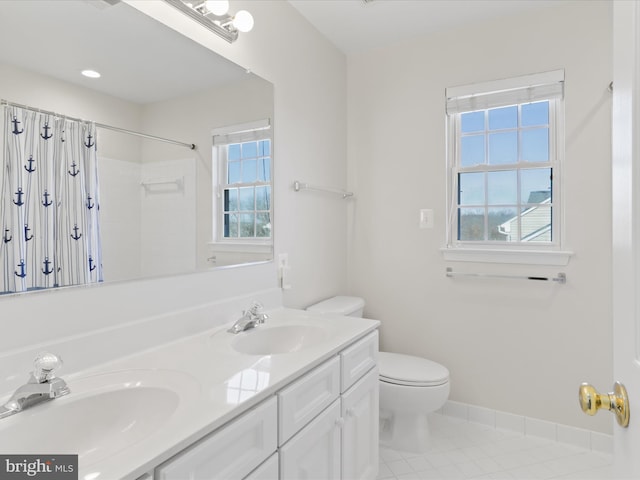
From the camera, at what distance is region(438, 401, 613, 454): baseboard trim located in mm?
2051

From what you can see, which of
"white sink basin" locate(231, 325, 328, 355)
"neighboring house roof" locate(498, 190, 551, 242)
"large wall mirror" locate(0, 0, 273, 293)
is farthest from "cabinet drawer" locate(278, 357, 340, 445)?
"neighboring house roof" locate(498, 190, 551, 242)

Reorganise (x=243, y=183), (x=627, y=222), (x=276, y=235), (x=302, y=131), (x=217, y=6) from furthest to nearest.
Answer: (x=302, y=131)
(x=276, y=235)
(x=243, y=183)
(x=217, y=6)
(x=627, y=222)

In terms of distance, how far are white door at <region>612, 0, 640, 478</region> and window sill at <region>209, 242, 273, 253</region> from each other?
135 cm

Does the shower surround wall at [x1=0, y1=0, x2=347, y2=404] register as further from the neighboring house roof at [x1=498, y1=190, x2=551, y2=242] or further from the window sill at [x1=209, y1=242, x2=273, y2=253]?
the neighboring house roof at [x1=498, y1=190, x2=551, y2=242]

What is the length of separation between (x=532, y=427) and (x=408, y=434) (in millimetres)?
776

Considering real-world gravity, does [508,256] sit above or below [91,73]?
below

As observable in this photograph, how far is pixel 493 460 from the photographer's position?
1990mm

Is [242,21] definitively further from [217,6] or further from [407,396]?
[407,396]

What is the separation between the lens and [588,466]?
6.33 ft

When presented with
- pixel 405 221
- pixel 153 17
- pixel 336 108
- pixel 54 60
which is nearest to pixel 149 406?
pixel 54 60

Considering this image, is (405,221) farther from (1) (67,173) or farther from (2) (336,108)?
(1) (67,173)

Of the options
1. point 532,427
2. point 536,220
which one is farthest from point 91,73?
point 532,427

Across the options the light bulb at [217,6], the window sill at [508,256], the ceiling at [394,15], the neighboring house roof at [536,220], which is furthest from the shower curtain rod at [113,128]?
the neighboring house roof at [536,220]

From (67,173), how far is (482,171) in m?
2.21
